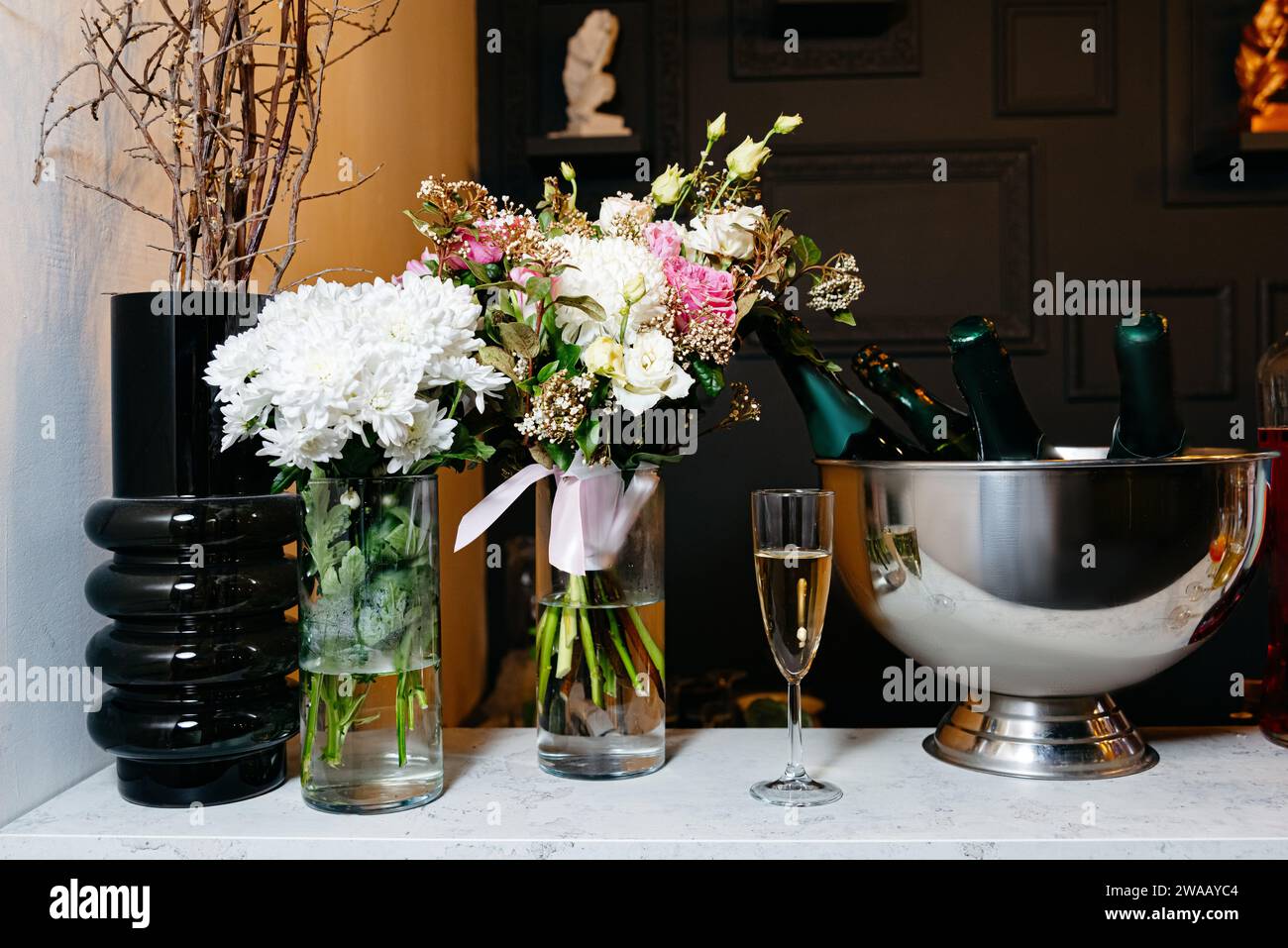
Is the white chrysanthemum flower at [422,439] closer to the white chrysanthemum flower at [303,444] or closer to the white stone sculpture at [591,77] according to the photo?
the white chrysanthemum flower at [303,444]

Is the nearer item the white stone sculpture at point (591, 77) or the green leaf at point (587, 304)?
the green leaf at point (587, 304)

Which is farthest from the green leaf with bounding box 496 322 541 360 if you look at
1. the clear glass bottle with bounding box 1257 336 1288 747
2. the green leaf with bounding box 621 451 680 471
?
the clear glass bottle with bounding box 1257 336 1288 747

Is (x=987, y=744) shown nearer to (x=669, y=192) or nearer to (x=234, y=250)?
(x=669, y=192)

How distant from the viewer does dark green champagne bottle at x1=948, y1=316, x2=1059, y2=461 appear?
30.6 inches

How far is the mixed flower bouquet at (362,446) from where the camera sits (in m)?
0.66

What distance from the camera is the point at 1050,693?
0.78m

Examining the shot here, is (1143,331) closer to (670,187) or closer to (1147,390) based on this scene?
(1147,390)

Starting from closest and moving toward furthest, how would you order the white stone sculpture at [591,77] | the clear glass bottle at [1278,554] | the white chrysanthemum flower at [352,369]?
the white chrysanthemum flower at [352,369], the clear glass bottle at [1278,554], the white stone sculpture at [591,77]

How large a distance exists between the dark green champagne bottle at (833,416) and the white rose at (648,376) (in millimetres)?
168

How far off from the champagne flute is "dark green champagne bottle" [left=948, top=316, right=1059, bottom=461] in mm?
152

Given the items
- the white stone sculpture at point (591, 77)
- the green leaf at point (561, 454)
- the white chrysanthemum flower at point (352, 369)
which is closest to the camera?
the white chrysanthemum flower at point (352, 369)

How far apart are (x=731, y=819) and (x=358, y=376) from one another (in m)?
0.36

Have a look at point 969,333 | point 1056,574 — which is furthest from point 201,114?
point 1056,574

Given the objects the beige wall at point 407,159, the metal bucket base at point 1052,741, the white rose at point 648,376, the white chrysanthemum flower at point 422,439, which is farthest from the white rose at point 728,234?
the beige wall at point 407,159
